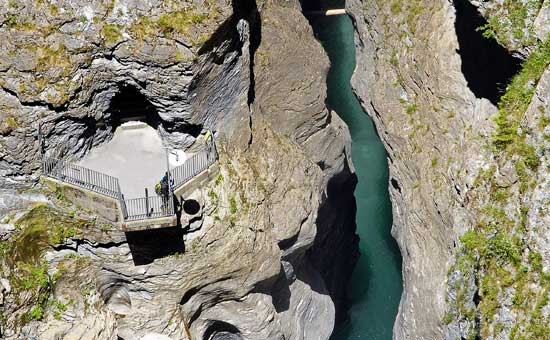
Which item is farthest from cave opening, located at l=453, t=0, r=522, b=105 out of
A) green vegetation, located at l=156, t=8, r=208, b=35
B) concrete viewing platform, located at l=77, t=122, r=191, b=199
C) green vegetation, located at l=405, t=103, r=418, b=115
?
concrete viewing platform, located at l=77, t=122, r=191, b=199

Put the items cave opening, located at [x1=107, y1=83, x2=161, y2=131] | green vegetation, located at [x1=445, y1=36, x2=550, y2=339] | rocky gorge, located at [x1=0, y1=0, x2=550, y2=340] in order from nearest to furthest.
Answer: green vegetation, located at [x1=445, y1=36, x2=550, y2=339]
rocky gorge, located at [x1=0, y1=0, x2=550, y2=340]
cave opening, located at [x1=107, y1=83, x2=161, y2=131]

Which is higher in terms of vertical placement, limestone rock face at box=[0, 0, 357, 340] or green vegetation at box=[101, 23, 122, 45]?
green vegetation at box=[101, 23, 122, 45]

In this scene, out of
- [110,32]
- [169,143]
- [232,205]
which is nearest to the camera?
[110,32]

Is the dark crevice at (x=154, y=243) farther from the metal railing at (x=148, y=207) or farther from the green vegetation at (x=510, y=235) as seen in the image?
the green vegetation at (x=510, y=235)

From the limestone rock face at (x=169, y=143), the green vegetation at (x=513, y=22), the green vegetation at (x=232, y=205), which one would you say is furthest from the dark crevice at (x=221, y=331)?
the green vegetation at (x=513, y=22)

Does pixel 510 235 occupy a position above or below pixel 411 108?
below

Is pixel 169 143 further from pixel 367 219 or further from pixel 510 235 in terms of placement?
pixel 367 219

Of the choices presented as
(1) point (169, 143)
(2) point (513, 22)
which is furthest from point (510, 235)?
(1) point (169, 143)

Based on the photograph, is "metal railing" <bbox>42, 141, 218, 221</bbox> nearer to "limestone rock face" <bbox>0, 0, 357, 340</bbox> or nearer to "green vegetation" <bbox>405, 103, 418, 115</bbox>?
"limestone rock face" <bbox>0, 0, 357, 340</bbox>
